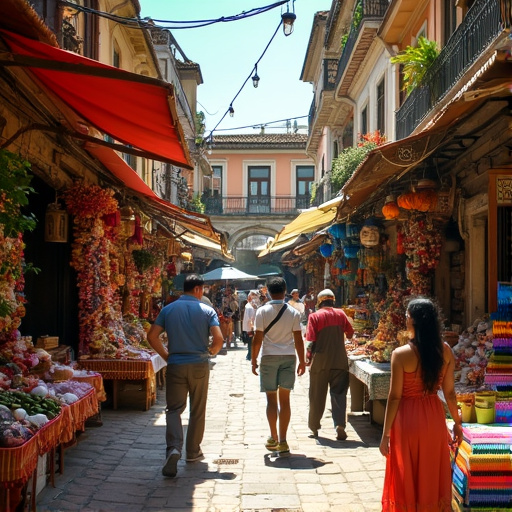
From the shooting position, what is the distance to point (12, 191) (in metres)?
4.98

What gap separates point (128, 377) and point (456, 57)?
6082 mm

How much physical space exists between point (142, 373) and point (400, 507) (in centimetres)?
568

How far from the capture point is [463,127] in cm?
725

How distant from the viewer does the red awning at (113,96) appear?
4.80 meters

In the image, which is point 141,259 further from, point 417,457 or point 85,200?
point 417,457

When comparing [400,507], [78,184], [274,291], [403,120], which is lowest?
[400,507]

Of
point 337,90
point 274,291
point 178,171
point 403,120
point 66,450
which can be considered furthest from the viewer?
point 178,171

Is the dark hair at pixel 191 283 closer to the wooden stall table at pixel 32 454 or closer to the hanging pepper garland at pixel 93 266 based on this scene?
the wooden stall table at pixel 32 454

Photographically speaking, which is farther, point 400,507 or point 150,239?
point 150,239

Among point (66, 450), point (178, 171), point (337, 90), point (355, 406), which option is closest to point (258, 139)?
point (178, 171)

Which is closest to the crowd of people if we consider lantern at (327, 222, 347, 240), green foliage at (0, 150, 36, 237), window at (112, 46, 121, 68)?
green foliage at (0, 150, 36, 237)

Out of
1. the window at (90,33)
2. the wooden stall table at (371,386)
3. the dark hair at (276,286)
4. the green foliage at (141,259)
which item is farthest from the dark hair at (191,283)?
the green foliage at (141,259)

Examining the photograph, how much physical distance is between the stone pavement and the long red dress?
116 centimetres

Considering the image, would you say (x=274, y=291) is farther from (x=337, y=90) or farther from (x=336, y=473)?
(x=337, y=90)
